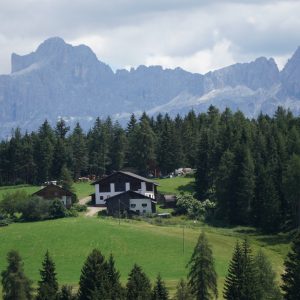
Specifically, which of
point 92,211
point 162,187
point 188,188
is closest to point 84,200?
point 92,211

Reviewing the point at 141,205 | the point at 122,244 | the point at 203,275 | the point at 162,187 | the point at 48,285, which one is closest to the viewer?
the point at 48,285

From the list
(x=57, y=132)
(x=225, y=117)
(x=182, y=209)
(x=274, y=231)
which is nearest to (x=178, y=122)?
(x=225, y=117)

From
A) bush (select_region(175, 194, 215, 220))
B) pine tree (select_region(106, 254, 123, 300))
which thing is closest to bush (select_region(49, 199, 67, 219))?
bush (select_region(175, 194, 215, 220))

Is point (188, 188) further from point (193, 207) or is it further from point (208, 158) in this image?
point (193, 207)

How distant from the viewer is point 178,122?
542 ft

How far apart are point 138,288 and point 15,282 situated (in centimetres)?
912

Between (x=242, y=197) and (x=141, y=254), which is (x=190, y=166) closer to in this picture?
(x=242, y=197)

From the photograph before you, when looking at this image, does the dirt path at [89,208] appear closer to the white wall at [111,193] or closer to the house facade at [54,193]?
the white wall at [111,193]

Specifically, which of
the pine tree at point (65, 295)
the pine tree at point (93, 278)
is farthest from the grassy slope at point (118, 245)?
the pine tree at point (65, 295)

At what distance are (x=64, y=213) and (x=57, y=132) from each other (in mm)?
63864

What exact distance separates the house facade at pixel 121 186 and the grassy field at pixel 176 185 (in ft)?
11.4

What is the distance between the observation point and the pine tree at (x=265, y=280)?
60.2 metres

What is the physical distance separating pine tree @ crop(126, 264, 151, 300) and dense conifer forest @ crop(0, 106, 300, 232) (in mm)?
42259

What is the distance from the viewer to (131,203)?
114 metres
